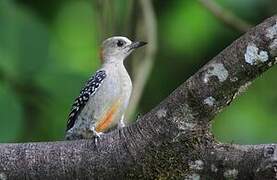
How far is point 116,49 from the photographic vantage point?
5859 mm

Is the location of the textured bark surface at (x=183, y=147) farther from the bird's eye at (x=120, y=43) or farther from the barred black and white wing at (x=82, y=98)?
the bird's eye at (x=120, y=43)

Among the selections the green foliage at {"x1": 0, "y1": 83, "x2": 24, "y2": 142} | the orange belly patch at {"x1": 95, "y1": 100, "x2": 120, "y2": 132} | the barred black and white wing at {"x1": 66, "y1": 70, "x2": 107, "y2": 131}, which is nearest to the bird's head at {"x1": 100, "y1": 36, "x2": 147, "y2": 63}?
the barred black and white wing at {"x1": 66, "y1": 70, "x2": 107, "y2": 131}

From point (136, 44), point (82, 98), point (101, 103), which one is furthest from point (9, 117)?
point (136, 44)

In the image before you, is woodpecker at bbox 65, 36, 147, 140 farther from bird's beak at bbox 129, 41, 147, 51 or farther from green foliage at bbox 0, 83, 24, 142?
green foliage at bbox 0, 83, 24, 142

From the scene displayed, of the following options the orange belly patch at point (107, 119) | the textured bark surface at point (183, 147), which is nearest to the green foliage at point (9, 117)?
the orange belly patch at point (107, 119)

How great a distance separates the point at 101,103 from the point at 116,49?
72cm

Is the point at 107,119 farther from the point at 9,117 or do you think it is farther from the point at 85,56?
the point at 85,56

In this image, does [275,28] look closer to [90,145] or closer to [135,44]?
[90,145]

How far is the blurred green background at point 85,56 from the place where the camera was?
18.0 feet

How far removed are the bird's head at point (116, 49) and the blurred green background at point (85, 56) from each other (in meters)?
0.08

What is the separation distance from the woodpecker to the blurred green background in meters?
0.16

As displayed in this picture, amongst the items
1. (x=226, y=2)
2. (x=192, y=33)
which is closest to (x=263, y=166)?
(x=226, y=2)

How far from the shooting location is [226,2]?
20.8ft

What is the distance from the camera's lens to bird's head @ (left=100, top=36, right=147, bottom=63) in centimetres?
577
